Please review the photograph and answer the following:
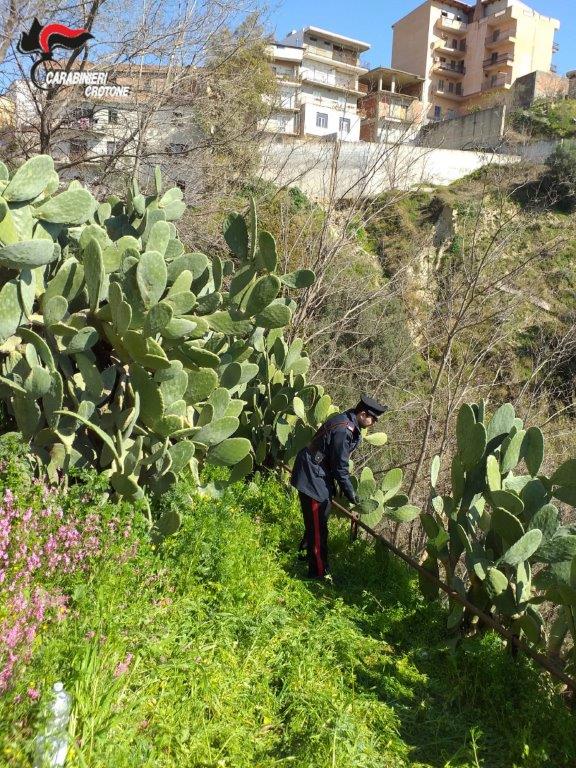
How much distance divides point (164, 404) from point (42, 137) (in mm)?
6341

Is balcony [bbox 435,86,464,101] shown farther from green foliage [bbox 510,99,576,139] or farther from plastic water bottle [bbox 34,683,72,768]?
plastic water bottle [bbox 34,683,72,768]

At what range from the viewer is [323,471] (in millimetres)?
3822

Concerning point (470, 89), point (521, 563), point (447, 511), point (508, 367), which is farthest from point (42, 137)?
point (470, 89)

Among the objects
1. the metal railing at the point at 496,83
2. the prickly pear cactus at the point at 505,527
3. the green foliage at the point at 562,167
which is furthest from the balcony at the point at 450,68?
the prickly pear cactus at the point at 505,527

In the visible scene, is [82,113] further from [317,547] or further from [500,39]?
[500,39]

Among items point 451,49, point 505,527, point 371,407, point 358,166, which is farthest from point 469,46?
point 505,527

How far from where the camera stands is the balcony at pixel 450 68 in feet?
135

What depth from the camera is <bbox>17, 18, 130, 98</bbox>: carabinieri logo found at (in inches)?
337

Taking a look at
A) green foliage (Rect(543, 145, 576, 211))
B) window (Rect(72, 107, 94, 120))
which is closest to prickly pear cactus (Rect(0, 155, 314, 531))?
window (Rect(72, 107, 94, 120))

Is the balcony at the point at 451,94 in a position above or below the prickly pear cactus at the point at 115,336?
above

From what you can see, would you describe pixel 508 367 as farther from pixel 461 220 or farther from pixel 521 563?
pixel 521 563

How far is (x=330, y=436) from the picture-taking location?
3787 mm

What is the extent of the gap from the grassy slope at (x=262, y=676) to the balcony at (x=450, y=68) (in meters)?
43.6

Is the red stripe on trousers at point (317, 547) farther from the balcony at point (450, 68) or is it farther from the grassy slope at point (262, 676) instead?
the balcony at point (450, 68)
